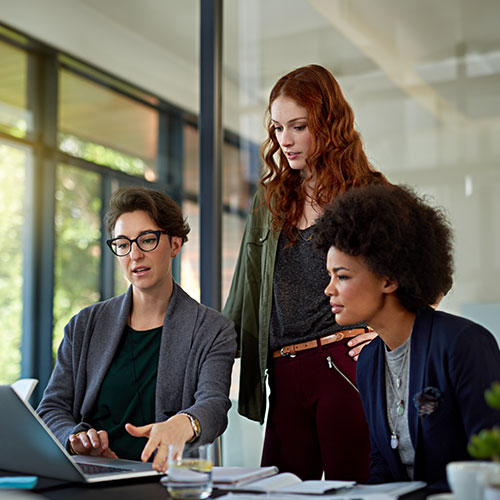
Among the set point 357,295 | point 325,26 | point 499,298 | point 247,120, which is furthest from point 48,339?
point 357,295

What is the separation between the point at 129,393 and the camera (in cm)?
188

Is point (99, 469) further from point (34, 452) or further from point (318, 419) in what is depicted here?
point (318, 419)

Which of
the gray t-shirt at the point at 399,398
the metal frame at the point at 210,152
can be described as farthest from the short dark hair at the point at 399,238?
the metal frame at the point at 210,152

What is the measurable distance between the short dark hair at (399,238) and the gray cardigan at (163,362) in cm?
54

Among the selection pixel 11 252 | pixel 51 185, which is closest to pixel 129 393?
pixel 11 252

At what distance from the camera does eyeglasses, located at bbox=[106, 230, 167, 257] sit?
76.5 inches

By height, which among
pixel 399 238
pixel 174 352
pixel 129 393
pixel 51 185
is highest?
pixel 51 185

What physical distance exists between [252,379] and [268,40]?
1.78 m

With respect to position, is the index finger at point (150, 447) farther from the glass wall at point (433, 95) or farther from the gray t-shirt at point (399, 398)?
the glass wall at point (433, 95)

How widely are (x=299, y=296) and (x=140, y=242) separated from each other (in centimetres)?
48

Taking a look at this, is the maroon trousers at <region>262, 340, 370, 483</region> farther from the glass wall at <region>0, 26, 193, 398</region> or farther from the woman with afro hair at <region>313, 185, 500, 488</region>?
the glass wall at <region>0, 26, 193, 398</region>

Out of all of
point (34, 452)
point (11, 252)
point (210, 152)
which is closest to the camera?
point (34, 452)

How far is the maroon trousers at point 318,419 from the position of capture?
195 centimetres

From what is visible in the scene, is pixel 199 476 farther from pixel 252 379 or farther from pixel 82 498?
pixel 252 379
